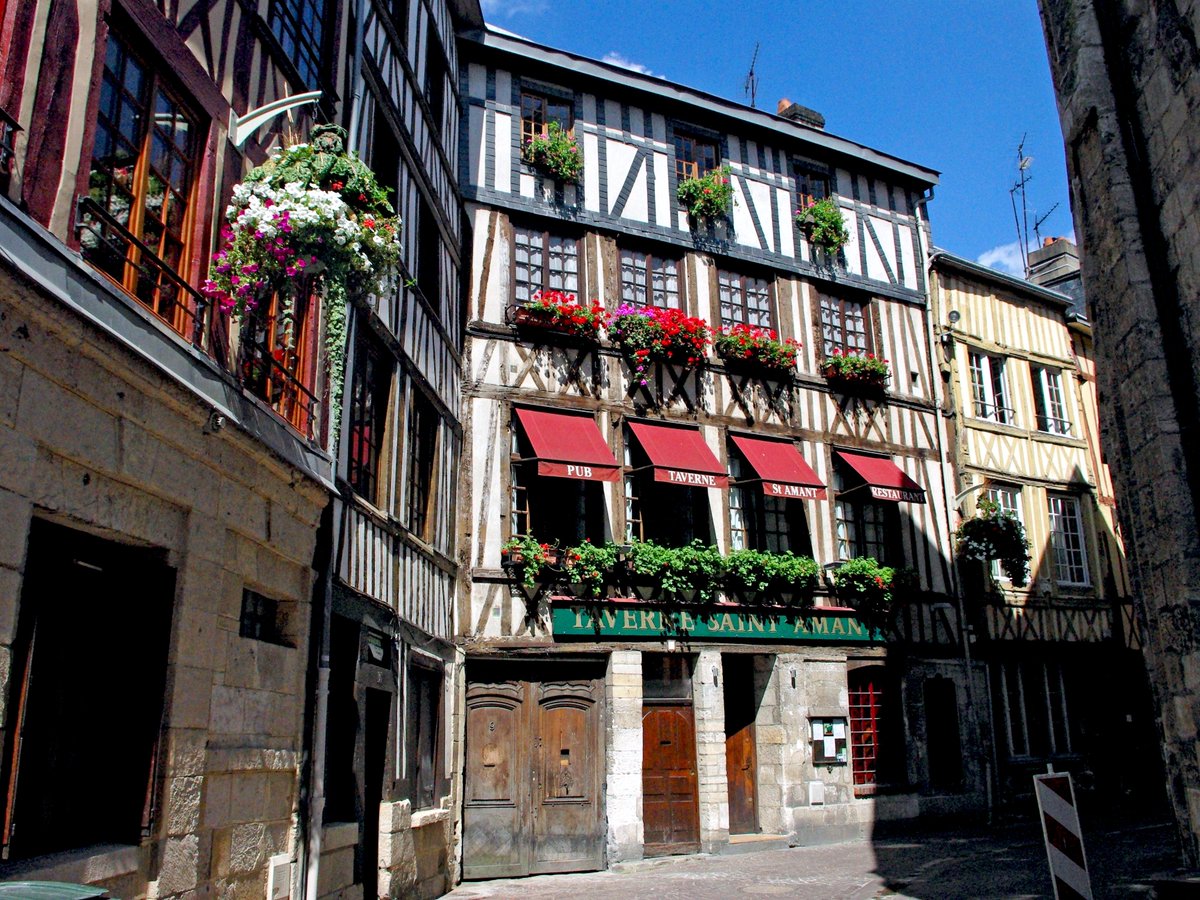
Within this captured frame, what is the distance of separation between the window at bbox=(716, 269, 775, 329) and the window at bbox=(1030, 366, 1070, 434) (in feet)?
17.2

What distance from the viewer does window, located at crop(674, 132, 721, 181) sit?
13.7 meters

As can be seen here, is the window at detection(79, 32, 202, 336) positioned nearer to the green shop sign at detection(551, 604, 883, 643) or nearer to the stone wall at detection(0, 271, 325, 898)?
the stone wall at detection(0, 271, 325, 898)

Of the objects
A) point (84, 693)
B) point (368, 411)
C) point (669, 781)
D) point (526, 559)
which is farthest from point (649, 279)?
point (84, 693)

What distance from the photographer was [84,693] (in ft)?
14.7

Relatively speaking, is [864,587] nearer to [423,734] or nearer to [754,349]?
[754,349]

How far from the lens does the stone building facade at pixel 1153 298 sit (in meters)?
6.11

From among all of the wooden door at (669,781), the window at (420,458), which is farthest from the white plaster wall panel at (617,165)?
the wooden door at (669,781)

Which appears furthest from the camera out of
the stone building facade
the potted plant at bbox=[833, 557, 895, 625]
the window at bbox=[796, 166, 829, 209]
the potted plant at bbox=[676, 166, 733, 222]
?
the window at bbox=[796, 166, 829, 209]

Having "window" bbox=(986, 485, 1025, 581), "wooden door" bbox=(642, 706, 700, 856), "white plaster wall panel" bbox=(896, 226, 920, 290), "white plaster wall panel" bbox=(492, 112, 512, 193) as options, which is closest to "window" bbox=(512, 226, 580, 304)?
"white plaster wall panel" bbox=(492, 112, 512, 193)

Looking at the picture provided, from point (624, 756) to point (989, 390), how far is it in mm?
8566

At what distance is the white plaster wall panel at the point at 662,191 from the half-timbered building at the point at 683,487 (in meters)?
0.04

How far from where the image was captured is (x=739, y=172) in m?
14.1

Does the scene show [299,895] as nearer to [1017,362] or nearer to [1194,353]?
[1194,353]

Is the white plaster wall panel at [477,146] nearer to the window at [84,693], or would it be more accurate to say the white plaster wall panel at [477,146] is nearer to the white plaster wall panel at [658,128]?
the white plaster wall panel at [658,128]
